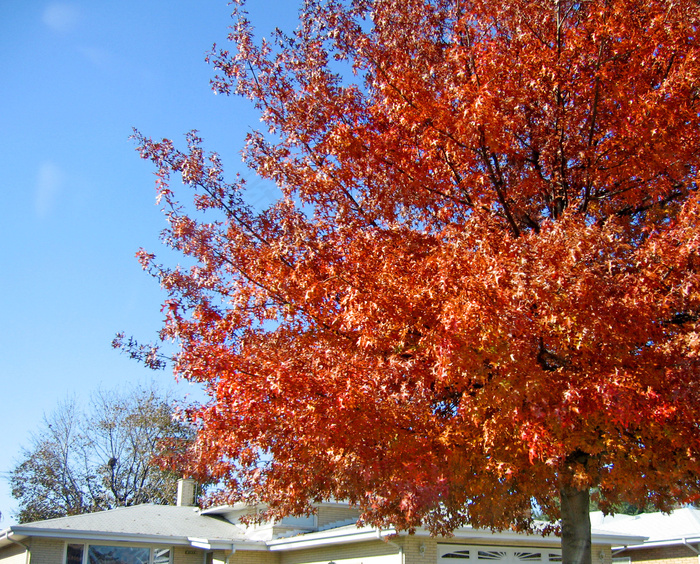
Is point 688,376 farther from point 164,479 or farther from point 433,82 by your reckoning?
point 164,479

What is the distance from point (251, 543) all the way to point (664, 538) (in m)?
14.2

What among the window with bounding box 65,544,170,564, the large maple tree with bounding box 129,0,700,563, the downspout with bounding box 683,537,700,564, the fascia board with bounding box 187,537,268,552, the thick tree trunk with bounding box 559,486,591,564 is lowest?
the downspout with bounding box 683,537,700,564

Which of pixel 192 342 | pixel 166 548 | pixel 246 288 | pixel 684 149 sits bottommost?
pixel 166 548

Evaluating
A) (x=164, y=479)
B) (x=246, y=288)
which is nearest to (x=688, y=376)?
(x=246, y=288)

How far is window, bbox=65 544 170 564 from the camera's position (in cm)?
1988

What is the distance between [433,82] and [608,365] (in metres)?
4.48

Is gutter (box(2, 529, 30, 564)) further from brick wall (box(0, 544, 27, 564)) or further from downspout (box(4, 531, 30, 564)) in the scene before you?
brick wall (box(0, 544, 27, 564))

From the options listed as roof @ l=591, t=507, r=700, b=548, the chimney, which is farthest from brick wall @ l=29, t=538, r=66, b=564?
roof @ l=591, t=507, r=700, b=548

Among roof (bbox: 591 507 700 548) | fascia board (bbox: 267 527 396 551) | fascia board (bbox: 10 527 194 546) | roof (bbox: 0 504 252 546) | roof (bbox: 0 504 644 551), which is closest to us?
fascia board (bbox: 267 527 396 551)

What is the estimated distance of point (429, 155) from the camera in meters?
9.16

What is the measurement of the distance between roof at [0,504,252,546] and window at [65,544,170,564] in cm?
72

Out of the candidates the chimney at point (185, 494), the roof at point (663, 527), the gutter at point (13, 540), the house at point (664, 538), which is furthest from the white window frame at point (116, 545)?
the house at point (664, 538)

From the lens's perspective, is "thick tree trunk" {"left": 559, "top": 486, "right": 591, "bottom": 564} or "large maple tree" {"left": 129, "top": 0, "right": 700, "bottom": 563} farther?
"thick tree trunk" {"left": 559, "top": 486, "right": 591, "bottom": 564}

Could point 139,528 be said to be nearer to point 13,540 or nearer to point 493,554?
point 13,540
